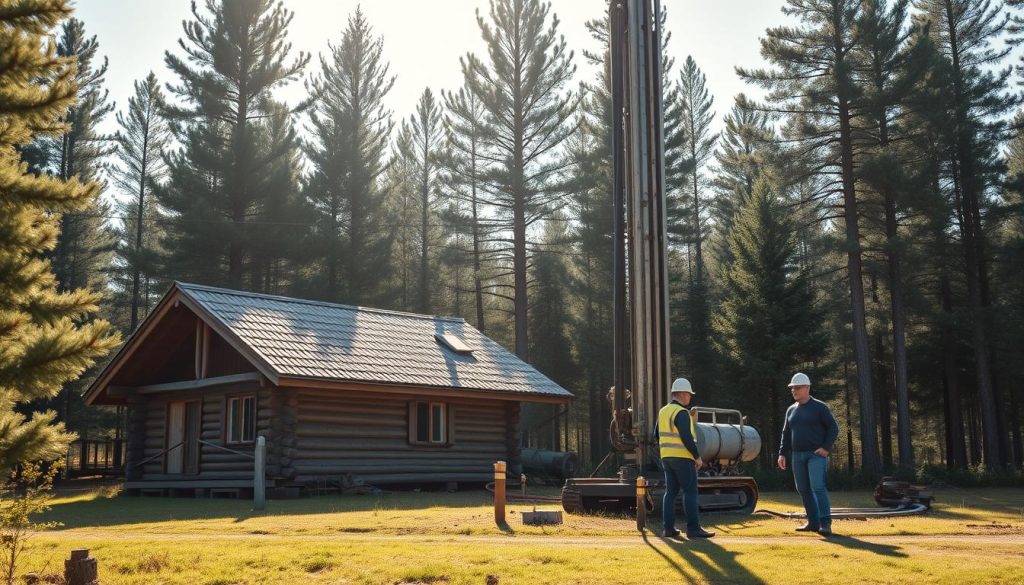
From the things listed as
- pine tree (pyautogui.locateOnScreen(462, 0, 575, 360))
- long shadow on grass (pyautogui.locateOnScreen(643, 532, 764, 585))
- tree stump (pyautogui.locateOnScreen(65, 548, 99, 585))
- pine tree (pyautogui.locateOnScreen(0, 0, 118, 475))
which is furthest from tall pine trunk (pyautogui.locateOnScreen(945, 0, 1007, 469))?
pine tree (pyautogui.locateOnScreen(0, 0, 118, 475))

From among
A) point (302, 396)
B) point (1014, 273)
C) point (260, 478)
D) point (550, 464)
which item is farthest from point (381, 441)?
point (1014, 273)

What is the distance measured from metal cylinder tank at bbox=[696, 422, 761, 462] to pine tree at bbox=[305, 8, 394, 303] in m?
Result: 28.7

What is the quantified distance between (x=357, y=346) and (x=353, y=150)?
75.9 feet

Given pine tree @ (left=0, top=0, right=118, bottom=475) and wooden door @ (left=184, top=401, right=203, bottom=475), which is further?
wooden door @ (left=184, top=401, right=203, bottom=475)

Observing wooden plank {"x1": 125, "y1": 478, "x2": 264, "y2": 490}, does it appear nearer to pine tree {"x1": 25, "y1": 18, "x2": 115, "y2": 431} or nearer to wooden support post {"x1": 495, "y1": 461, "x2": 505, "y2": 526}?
wooden support post {"x1": 495, "y1": 461, "x2": 505, "y2": 526}

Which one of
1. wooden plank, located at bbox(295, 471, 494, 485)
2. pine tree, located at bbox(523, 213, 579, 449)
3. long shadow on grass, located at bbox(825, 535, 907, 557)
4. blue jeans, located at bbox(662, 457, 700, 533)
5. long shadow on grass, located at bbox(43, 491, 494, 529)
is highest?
pine tree, located at bbox(523, 213, 579, 449)

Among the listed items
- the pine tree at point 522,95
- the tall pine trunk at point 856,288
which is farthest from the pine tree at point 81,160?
the tall pine trunk at point 856,288

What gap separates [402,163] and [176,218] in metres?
17.1

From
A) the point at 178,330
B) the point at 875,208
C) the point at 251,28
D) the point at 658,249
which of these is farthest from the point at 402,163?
the point at 658,249

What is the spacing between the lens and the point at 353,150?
4550 centimetres

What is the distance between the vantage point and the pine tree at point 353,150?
44.8 meters

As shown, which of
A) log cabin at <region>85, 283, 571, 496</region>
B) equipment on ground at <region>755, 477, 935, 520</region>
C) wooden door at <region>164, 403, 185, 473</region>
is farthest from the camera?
wooden door at <region>164, 403, 185, 473</region>

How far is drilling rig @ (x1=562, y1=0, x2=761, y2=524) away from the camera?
15219 millimetres

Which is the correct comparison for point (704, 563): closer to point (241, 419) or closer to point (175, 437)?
point (241, 419)
